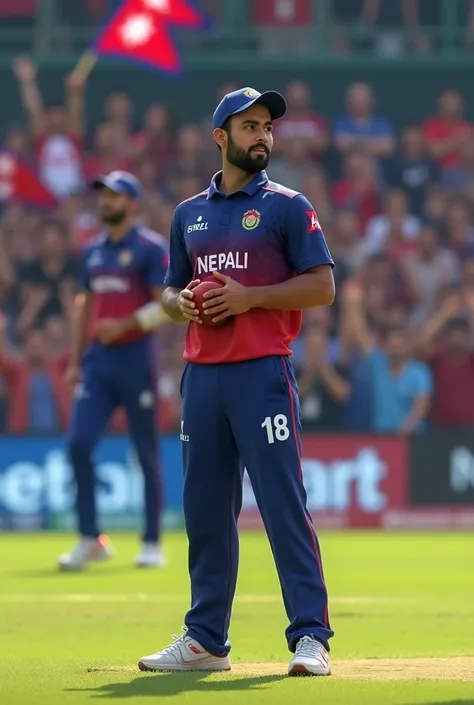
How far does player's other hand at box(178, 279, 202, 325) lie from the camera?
6703 millimetres

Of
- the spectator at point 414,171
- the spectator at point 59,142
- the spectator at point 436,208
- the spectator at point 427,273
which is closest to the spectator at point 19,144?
the spectator at point 59,142

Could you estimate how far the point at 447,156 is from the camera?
21844 millimetres

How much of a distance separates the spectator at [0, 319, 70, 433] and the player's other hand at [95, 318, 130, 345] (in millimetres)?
5066

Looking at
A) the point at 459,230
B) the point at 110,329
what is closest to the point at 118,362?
the point at 110,329

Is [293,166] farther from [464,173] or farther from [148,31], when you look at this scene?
[148,31]

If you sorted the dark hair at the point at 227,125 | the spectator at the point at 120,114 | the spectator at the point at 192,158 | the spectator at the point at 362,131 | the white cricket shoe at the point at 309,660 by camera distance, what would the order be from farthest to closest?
the spectator at the point at 362,131, the spectator at the point at 120,114, the spectator at the point at 192,158, the dark hair at the point at 227,125, the white cricket shoe at the point at 309,660

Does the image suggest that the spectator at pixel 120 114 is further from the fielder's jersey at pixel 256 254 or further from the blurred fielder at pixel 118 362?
the fielder's jersey at pixel 256 254

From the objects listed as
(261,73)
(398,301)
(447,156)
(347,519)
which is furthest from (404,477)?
(261,73)

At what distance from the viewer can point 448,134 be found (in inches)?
867

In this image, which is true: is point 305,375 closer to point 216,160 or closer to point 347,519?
point 347,519

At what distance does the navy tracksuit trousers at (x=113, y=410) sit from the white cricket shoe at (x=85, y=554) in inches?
3.0

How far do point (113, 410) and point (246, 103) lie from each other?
6026mm

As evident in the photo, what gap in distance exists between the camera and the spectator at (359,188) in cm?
2114

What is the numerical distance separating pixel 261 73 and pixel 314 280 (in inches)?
705
